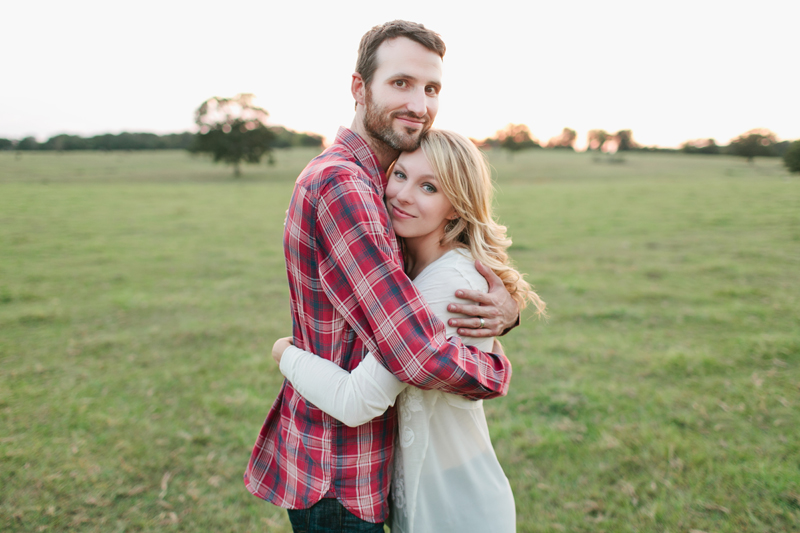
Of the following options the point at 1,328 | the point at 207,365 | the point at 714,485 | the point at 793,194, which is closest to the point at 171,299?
the point at 1,328

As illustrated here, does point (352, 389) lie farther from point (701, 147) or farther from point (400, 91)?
point (701, 147)

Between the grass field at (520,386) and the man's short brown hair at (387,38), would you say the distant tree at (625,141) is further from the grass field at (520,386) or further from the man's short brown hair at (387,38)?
the man's short brown hair at (387,38)

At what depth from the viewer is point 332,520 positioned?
72.8 inches

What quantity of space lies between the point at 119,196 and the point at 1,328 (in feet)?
69.1

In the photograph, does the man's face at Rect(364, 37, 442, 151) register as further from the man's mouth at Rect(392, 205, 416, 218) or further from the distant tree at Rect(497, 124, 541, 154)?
the distant tree at Rect(497, 124, 541, 154)

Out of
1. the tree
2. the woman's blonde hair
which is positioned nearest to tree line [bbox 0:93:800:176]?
the tree

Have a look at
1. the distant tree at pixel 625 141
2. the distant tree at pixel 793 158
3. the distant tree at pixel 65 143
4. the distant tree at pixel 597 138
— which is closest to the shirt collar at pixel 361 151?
the distant tree at pixel 793 158

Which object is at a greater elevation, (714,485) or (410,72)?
(410,72)

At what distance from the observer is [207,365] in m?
6.10

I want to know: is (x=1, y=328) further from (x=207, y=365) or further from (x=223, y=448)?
(x=223, y=448)

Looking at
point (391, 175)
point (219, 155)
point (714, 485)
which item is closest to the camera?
point (391, 175)

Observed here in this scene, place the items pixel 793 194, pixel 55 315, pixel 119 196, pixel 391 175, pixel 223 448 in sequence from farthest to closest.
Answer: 1. pixel 119 196
2. pixel 793 194
3. pixel 55 315
4. pixel 223 448
5. pixel 391 175

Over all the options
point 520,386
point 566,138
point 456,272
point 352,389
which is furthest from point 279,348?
point 566,138

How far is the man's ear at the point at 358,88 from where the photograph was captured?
203 cm
